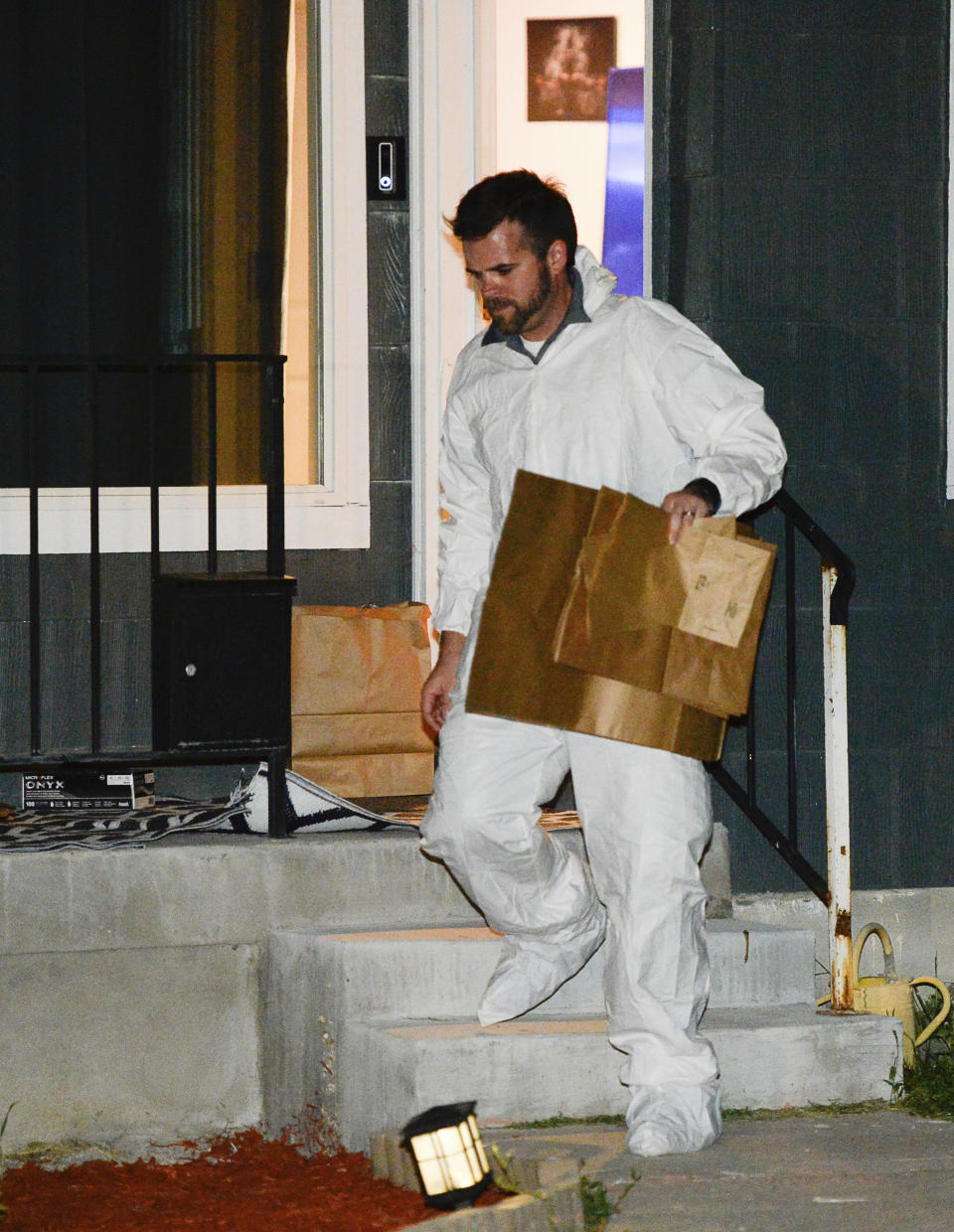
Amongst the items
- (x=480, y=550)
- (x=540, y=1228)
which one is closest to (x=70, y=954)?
(x=480, y=550)

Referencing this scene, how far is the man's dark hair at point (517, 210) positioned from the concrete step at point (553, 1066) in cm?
175

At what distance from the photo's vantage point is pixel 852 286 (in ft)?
17.4

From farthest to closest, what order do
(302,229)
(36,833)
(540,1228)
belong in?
(302,229)
(36,833)
(540,1228)

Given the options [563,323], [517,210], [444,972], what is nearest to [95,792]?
[444,972]

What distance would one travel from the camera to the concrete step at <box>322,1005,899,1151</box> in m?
3.97

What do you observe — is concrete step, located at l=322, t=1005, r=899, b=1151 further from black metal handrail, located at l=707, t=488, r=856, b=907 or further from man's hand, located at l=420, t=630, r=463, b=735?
man's hand, located at l=420, t=630, r=463, b=735

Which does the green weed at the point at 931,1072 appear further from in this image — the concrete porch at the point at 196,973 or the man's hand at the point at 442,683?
the man's hand at the point at 442,683

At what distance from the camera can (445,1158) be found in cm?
313

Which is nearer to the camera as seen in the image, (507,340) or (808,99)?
(507,340)

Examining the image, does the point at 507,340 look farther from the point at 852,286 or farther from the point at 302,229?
the point at 302,229

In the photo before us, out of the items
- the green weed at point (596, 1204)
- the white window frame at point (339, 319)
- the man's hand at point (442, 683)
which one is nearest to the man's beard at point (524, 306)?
the man's hand at point (442, 683)

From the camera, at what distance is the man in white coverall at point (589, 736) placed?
3.76 meters

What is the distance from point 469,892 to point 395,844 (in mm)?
693

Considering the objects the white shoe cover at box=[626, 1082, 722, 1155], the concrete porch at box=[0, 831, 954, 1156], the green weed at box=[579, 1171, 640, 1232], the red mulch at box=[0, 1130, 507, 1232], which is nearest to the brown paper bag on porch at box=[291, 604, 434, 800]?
the concrete porch at box=[0, 831, 954, 1156]
